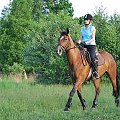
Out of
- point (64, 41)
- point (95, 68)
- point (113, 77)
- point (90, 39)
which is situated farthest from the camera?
point (113, 77)

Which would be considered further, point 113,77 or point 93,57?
point 113,77

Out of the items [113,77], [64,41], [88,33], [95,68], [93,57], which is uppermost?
[88,33]

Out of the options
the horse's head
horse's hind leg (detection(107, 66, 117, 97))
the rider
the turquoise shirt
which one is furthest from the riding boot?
horse's hind leg (detection(107, 66, 117, 97))

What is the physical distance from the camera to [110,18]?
30594 mm

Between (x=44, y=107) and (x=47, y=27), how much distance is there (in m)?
18.4

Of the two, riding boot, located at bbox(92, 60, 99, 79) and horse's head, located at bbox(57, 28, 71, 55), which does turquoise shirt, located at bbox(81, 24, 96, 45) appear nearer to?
riding boot, located at bbox(92, 60, 99, 79)

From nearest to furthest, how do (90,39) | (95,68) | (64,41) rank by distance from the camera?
(64,41) < (90,39) < (95,68)

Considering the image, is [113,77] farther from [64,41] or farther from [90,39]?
[64,41]

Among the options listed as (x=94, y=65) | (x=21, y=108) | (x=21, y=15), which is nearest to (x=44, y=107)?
(x=21, y=108)

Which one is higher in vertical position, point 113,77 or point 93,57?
point 93,57

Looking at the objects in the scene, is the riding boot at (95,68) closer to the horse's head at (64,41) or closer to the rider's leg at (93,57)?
the rider's leg at (93,57)

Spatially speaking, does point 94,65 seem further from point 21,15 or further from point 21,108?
point 21,15

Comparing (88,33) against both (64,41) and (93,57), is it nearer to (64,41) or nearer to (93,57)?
(93,57)

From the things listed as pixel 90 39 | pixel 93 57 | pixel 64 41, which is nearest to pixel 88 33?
pixel 90 39
